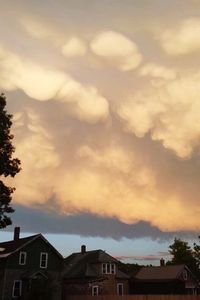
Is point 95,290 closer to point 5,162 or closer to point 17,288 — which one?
point 17,288

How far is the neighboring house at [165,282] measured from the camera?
69.9 m

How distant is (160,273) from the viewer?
72.9 m

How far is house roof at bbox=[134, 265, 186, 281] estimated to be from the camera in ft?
232

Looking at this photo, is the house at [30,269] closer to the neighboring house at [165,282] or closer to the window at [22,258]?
the window at [22,258]

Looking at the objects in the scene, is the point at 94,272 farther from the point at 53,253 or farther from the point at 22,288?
the point at 22,288

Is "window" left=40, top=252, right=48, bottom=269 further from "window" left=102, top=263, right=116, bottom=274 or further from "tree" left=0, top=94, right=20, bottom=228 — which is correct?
"tree" left=0, top=94, right=20, bottom=228

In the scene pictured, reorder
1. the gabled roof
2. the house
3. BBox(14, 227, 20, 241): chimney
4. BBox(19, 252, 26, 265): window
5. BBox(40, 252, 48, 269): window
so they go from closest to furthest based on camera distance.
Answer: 1. the house
2. the gabled roof
3. BBox(19, 252, 26, 265): window
4. BBox(40, 252, 48, 269): window
5. BBox(14, 227, 20, 241): chimney

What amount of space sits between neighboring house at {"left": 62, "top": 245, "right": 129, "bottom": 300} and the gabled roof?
5.63m

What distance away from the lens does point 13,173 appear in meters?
34.1

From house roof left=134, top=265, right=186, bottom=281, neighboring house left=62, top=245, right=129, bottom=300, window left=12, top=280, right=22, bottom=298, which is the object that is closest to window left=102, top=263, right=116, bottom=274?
neighboring house left=62, top=245, right=129, bottom=300

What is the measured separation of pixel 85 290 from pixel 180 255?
41.0 m

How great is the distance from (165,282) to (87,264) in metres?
15.6

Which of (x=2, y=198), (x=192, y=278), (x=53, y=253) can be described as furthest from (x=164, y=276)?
(x=2, y=198)

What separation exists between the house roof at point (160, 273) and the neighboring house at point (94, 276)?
8716 millimetres
